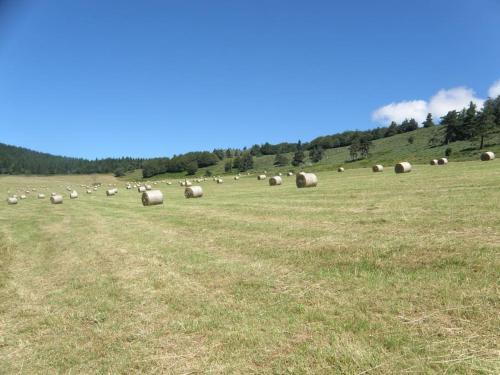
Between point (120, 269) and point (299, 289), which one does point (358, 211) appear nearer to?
point (299, 289)

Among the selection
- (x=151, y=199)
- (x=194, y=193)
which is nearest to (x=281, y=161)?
(x=194, y=193)

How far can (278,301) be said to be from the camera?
665 cm

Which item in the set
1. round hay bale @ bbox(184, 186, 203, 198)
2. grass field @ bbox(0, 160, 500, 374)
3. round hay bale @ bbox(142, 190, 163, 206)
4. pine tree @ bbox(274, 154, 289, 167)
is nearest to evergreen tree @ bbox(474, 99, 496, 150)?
round hay bale @ bbox(184, 186, 203, 198)

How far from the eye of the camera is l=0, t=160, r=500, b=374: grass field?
15.8 feet

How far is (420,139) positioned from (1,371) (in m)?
147

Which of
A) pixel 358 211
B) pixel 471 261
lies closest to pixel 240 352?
pixel 471 261

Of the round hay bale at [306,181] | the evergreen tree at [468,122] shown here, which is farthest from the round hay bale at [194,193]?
the evergreen tree at [468,122]

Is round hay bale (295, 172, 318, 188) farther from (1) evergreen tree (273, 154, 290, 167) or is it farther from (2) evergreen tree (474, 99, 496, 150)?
(1) evergreen tree (273, 154, 290, 167)

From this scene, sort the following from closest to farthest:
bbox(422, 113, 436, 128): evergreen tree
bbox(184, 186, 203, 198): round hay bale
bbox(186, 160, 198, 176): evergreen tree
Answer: bbox(184, 186, 203, 198): round hay bale → bbox(422, 113, 436, 128): evergreen tree → bbox(186, 160, 198, 176): evergreen tree

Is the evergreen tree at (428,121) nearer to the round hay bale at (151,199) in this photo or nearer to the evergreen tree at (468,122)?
the evergreen tree at (468,122)

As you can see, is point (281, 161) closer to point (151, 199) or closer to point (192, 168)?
point (192, 168)

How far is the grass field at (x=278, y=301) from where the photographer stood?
4.83 metres

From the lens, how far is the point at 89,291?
333 inches

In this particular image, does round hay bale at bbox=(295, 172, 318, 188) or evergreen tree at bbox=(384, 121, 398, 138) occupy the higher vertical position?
evergreen tree at bbox=(384, 121, 398, 138)
